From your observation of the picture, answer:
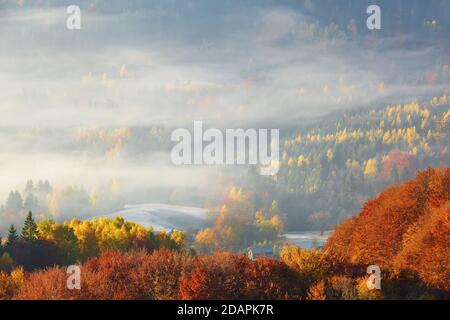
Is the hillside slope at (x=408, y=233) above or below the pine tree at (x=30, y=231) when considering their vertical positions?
above

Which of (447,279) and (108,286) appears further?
(447,279)

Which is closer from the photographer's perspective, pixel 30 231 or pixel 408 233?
pixel 408 233

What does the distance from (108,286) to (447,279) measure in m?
40.8

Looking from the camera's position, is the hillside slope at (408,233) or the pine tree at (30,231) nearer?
the hillside slope at (408,233)

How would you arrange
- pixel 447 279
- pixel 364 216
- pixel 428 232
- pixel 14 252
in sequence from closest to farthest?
pixel 447 279
pixel 428 232
pixel 364 216
pixel 14 252

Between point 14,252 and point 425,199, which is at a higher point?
point 425,199

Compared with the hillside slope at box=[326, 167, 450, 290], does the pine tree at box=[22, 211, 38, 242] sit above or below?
below

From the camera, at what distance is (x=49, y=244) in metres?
140

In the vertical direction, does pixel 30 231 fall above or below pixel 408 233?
below

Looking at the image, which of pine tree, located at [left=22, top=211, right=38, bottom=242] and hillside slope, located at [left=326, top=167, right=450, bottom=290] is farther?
pine tree, located at [left=22, top=211, right=38, bottom=242]
